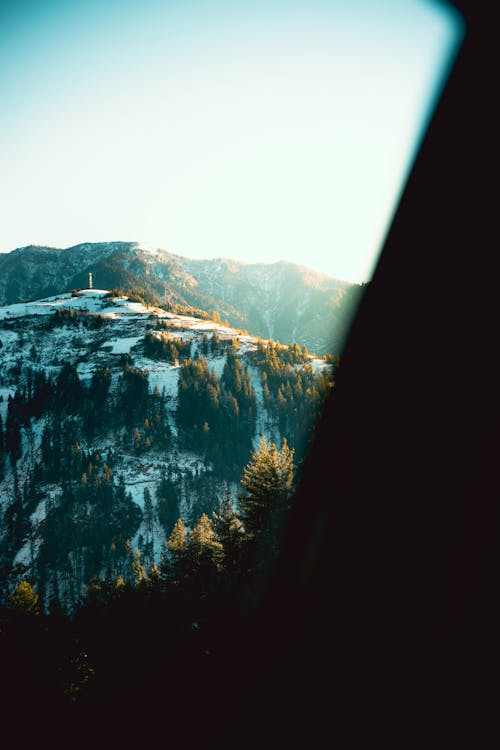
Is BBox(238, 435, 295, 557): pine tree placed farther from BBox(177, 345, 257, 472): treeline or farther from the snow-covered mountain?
BBox(177, 345, 257, 472): treeline

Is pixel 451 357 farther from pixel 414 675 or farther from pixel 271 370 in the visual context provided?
pixel 271 370

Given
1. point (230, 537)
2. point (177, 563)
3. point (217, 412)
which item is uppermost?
point (230, 537)

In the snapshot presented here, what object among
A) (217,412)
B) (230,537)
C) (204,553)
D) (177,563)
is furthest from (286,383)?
(230,537)

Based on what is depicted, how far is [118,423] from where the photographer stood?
126 m

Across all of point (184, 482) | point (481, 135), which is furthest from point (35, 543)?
point (481, 135)

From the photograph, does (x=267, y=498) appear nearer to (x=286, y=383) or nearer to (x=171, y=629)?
(x=171, y=629)

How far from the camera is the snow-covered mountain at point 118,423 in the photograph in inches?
3509

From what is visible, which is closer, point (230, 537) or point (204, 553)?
point (230, 537)

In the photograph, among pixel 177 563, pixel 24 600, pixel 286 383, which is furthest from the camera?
pixel 286 383

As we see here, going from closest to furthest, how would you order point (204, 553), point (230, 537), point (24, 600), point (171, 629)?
point (171, 629), point (230, 537), point (24, 600), point (204, 553)

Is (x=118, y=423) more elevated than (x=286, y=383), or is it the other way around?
(x=286, y=383)

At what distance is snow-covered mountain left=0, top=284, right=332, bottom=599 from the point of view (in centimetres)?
→ 8912

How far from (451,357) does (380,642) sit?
727 centimetres

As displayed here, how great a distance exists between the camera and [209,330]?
185375 mm
